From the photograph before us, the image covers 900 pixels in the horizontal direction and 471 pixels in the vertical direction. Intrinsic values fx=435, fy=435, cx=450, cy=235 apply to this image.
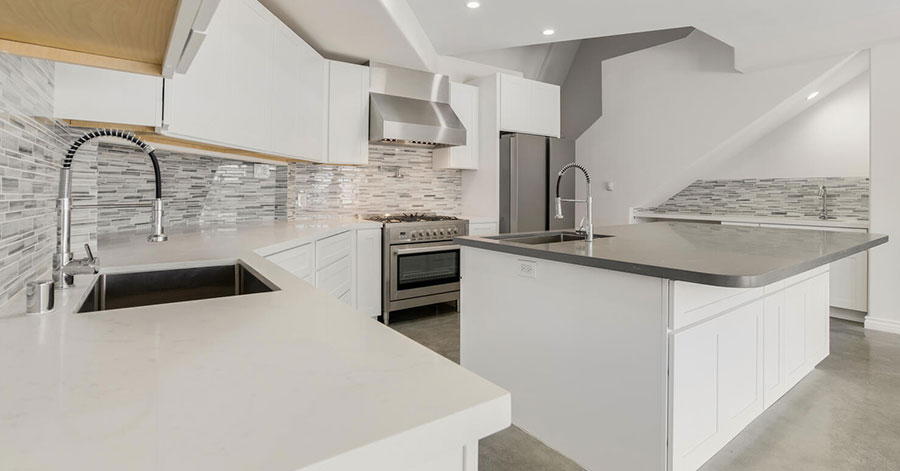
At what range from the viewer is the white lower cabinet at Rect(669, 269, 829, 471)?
1.57m

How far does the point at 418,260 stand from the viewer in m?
3.83

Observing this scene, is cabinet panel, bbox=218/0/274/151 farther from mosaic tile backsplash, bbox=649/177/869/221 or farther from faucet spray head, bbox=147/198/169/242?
mosaic tile backsplash, bbox=649/177/869/221

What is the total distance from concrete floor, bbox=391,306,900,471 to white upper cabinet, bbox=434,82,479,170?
2.13 metres

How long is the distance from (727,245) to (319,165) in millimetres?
3194

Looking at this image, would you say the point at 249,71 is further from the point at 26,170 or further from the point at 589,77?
the point at 589,77

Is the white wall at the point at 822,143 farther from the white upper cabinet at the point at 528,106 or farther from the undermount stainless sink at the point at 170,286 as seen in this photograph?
the undermount stainless sink at the point at 170,286

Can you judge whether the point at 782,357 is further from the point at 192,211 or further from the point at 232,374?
the point at 192,211

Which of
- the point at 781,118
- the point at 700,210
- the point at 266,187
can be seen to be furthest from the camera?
the point at 700,210

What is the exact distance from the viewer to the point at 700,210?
5156 millimetres

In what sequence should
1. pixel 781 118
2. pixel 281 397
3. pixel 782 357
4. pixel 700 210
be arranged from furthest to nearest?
1. pixel 700 210
2. pixel 781 118
3. pixel 782 357
4. pixel 281 397

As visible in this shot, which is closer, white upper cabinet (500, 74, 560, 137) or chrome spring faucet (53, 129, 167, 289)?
chrome spring faucet (53, 129, 167, 289)

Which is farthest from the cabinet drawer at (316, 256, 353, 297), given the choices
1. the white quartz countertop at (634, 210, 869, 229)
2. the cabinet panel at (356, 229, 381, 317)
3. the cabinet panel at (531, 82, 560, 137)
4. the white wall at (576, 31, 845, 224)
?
the white quartz countertop at (634, 210, 869, 229)

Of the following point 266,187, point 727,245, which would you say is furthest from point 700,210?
point 266,187

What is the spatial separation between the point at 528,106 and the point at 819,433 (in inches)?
141
